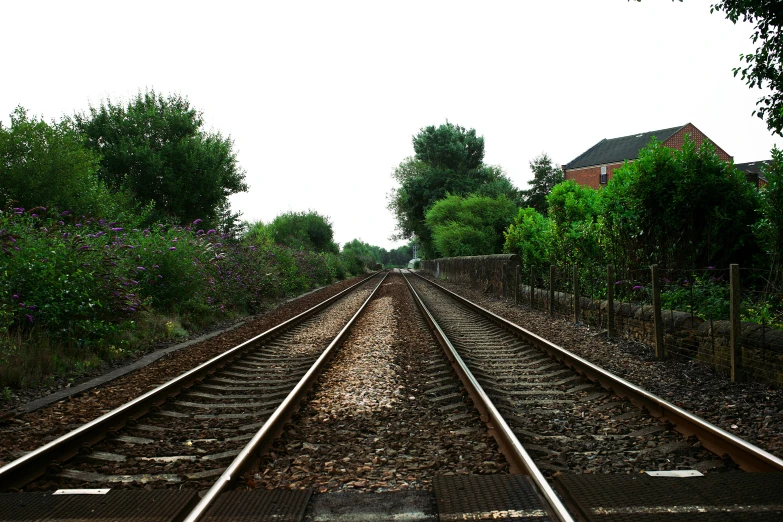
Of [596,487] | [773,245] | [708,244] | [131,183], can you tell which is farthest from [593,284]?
[131,183]

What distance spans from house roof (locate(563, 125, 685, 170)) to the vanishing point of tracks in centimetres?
4750

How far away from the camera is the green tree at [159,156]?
21.9 meters

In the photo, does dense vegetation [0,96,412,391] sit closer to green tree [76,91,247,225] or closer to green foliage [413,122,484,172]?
green tree [76,91,247,225]

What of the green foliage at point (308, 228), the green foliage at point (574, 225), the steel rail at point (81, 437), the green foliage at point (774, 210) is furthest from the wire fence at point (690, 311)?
the green foliage at point (308, 228)

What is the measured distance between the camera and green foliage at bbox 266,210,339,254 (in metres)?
53.4

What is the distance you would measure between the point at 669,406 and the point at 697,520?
1752 mm

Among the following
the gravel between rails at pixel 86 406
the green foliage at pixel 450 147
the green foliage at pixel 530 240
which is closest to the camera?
the gravel between rails at pixel 86 406

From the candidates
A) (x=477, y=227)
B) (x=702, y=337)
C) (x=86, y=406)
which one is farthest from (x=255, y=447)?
(x=477, y=227)

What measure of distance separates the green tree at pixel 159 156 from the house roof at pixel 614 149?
38722 mm

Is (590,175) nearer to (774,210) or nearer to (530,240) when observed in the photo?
(530,240)

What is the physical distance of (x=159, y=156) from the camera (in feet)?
72.2

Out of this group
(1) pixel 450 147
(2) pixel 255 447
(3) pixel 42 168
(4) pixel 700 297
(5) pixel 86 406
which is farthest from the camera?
(1) pixel 450 147

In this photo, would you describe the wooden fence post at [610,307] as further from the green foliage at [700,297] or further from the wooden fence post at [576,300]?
the wooden fence post at [576,300]

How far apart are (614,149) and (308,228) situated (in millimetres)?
32861
